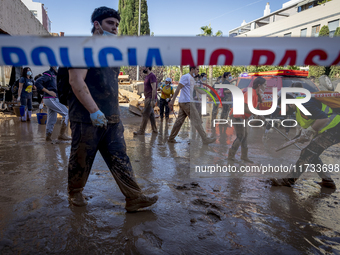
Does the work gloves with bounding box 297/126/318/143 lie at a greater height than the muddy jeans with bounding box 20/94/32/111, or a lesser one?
lesser

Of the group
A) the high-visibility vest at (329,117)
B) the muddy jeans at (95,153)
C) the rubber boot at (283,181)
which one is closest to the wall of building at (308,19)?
the high-visibility vest at (329,117)

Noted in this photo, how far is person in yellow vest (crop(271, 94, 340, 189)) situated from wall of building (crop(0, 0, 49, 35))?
9054 millimetres

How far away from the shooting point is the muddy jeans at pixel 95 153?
7.89 ft

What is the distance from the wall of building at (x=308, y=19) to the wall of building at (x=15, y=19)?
58.2ft

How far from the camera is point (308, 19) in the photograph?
26500 millimetres

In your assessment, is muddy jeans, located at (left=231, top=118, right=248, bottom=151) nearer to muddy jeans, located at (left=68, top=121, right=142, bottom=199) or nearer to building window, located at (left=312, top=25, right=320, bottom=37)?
muddy jeans, located at (left=68, top=121, right=142, bottom=199)

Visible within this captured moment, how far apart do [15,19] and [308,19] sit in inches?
1089

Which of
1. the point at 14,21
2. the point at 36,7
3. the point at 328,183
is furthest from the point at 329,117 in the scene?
the point at 36,7

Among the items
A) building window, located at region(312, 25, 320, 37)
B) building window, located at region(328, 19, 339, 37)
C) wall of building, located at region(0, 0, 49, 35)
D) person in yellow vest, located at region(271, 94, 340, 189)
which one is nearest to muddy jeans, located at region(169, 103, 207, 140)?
person in yellow vest, located at region(271, 94, 340, 189)

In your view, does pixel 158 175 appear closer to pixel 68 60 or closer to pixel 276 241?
pixel 276 241

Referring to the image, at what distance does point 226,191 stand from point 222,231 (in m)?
1.02

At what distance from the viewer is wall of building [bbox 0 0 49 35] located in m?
8.24

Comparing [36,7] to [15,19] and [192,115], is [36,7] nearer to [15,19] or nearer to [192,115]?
[15,19]

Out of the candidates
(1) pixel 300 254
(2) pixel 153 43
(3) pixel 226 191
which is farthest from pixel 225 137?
(2) pixel 153 43
